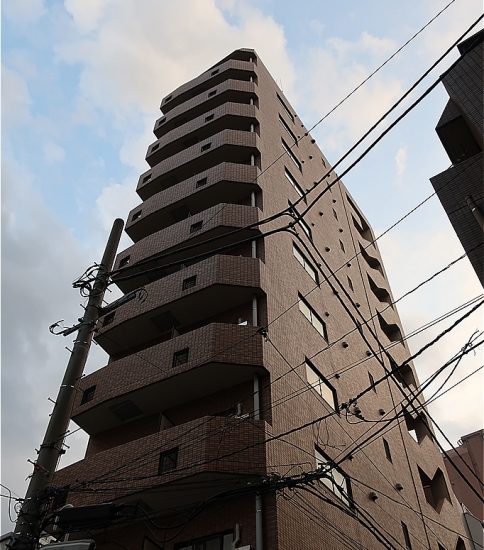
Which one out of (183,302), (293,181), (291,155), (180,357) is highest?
(291,155)

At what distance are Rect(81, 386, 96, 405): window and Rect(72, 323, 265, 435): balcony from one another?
0.04m

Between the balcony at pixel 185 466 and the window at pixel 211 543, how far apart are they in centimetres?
89

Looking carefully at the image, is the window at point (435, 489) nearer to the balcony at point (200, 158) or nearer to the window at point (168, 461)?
the window at point (168, 461)

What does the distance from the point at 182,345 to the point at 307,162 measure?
1706 centimetres

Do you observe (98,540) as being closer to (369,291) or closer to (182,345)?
(182,345)

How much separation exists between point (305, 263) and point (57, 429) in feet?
49.1

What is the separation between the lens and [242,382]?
50.1 feet

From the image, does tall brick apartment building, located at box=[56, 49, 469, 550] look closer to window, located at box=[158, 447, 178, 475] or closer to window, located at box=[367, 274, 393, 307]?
window, located at box=[158, 447, 178, 475]

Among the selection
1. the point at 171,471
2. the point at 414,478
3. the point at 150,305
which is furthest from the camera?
the point at 414,478

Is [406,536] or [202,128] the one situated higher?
[202,128]

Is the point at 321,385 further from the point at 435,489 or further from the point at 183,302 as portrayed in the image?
the point at 435,489

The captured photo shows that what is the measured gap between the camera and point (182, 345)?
52.4 feet

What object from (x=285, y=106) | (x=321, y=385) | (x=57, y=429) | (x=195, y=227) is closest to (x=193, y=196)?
(x=195, y=227)

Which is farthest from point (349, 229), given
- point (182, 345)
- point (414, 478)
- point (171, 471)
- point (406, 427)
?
point (171, 471)
